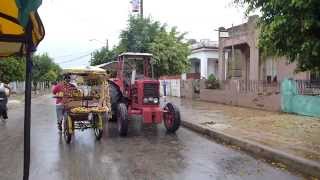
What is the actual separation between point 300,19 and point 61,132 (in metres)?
9.20

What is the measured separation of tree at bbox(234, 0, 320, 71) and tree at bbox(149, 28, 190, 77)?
27.5m

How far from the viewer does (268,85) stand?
23844 mm

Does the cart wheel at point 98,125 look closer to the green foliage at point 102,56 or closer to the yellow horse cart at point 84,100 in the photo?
the yellow horse cart at point 84,100

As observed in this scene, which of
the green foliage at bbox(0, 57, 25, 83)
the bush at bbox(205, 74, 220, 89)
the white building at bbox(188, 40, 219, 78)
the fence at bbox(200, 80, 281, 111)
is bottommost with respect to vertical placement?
the fence at bbox(200, 80, 281, 111)

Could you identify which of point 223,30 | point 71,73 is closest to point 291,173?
point 71,73

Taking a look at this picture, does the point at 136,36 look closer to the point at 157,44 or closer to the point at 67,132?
the point at 157,44

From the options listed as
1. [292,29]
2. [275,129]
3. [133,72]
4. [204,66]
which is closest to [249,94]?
[133,72]

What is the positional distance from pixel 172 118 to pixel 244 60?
22505mm

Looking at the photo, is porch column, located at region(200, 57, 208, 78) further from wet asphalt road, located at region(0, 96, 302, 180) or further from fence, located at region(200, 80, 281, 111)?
wet asphalt road, located at region(0, 96, 302, 180)

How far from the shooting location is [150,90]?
16.1 meters

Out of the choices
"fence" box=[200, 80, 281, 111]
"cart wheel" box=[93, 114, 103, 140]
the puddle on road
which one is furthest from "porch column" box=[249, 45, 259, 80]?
"cart wheel" box=[93, 114, 103, 140]

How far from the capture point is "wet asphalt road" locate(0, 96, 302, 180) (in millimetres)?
9508

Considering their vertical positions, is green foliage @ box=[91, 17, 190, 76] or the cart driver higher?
green foliage @ box=[91, 17, 190, 76]

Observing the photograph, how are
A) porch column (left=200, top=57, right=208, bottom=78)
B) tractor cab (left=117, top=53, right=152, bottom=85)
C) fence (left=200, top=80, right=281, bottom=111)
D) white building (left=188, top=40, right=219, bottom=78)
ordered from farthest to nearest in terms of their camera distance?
porch column (left=200, top=57, right=208, bottom=78) → white building (left=188, top=40, right=219, bottom=78) → fence (left=200, top=80, right=281, bottom=111) → tractor cab (left=117, top=53, right=152, bottom=85)
